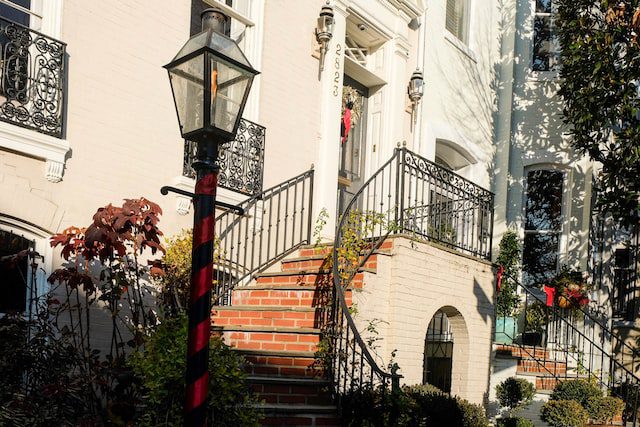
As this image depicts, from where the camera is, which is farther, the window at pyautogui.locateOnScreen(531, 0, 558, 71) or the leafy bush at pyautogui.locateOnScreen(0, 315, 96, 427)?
the window at pyautogui.locateOnScreen(531, 0, 558, 71)

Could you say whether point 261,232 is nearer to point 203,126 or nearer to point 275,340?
point 275,340

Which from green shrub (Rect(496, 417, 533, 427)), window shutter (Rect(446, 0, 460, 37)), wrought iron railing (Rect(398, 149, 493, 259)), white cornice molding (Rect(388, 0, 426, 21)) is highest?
window shutter (Rect(446, 0, 460, 37))

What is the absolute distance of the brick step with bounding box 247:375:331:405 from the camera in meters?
6.41

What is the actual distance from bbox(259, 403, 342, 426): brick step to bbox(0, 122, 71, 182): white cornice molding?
2.79 metres

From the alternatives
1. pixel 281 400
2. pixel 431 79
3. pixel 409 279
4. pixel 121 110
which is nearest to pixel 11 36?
pixel 121 110

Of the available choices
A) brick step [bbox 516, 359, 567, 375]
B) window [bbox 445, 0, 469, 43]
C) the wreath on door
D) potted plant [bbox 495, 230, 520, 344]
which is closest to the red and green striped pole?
the wreath on door

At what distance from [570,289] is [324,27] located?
577 cm

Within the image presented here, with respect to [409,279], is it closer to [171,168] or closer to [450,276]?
[450,276]

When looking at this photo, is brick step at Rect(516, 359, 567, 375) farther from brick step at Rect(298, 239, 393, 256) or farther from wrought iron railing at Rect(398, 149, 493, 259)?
brick step at Rect(298, 239, 393, 256)

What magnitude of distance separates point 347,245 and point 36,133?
306cm

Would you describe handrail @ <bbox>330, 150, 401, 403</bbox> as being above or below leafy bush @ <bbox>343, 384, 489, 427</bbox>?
above

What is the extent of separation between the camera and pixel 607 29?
10.5 meters

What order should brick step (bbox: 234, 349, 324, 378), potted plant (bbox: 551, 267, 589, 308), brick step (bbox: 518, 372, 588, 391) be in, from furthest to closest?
potted plant (bbox: 551, 267, 589, 308) → brick step (bbox: 518, 372, 588, 391) → brick step (bbox: 234, 349, 324, 378)

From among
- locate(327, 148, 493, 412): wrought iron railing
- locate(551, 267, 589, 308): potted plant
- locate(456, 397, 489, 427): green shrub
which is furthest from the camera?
locate(551, 267, 589, 308): potted plant
